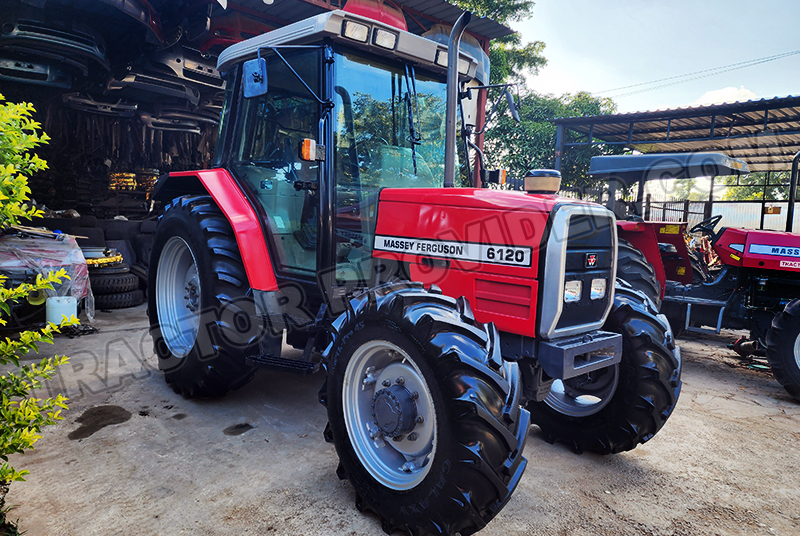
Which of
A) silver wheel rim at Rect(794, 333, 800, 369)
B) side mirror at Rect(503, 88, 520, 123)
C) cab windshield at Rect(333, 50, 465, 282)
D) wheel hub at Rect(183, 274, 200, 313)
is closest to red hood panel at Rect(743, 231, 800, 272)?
silver wheel rim at Rect(794, 333, 800, 369)

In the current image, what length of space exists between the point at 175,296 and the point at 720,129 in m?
12.3

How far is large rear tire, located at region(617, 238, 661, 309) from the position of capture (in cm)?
450

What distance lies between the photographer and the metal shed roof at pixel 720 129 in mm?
9203

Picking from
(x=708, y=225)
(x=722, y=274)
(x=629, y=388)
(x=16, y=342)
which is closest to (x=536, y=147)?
(x=708, y=225)

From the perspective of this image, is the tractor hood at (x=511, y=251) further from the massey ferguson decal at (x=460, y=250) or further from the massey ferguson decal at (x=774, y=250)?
the massey ferguson decal at (x=774, y=250)

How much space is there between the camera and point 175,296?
3.83m

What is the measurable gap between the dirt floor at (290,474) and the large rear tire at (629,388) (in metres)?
0.16

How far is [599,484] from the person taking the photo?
2.48 metres

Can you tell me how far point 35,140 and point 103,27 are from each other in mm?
4868

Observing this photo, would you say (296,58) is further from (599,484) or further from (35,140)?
(599,484)

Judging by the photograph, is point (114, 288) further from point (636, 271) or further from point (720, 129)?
point (720, 129)

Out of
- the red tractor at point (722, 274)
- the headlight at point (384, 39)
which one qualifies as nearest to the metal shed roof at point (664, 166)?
the red tractor at point (722, 274)

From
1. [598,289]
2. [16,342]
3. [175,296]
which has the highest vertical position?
[598,289]

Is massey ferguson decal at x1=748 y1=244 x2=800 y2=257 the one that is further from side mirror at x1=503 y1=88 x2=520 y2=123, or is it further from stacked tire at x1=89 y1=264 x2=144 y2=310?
stacked tire at x1=89 y1=264 x2=144 y2=310
